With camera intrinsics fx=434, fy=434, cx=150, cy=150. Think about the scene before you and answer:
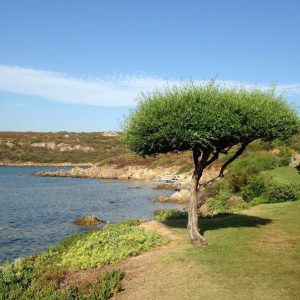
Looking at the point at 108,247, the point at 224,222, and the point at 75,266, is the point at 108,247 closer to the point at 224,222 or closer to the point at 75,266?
the point at 75,266

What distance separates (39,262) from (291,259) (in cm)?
1218

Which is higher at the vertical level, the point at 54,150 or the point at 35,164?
the point at 54,150

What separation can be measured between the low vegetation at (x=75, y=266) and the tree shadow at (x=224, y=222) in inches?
132

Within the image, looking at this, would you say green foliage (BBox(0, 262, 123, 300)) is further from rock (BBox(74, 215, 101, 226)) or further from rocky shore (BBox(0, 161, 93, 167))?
rocky shore (BBox(0, 161, 93, 167))

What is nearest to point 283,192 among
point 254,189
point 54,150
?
point 254,189

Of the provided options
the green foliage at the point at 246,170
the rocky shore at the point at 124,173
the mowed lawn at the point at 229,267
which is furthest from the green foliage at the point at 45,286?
the rocky shore at the point at 124,173

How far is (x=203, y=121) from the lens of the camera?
63.7 ft

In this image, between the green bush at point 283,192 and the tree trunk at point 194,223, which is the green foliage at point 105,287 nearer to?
the tree trunk at point 194,223

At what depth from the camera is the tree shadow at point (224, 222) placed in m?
24.1

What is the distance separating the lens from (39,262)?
21906 mm

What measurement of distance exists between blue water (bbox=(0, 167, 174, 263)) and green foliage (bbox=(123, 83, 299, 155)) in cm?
1398

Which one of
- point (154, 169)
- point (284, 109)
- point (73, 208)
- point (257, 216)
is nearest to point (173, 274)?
point (284, 109)

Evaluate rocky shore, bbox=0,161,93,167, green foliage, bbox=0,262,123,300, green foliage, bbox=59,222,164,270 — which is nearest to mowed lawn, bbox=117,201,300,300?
green foliage, bbox=0,262,123,300

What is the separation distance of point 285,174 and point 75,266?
29.2 metres
